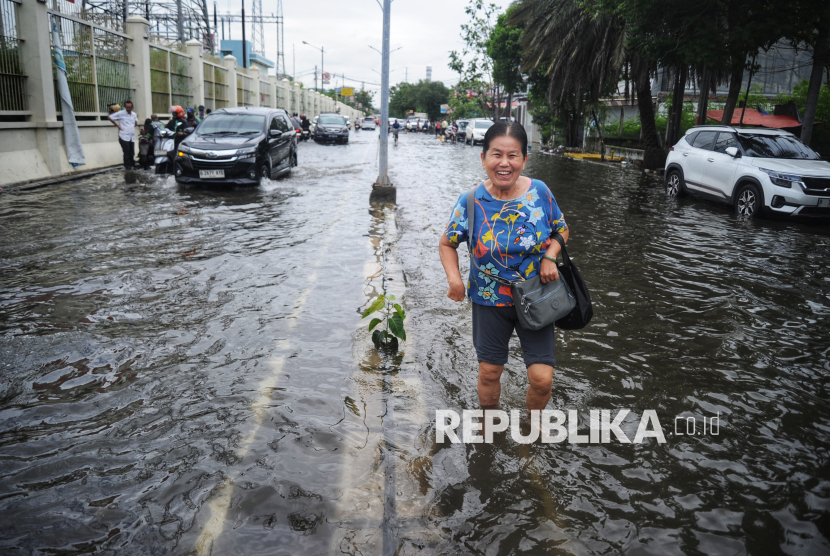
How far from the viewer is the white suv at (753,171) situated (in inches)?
438

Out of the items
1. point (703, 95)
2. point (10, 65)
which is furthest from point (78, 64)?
point (703, 95)

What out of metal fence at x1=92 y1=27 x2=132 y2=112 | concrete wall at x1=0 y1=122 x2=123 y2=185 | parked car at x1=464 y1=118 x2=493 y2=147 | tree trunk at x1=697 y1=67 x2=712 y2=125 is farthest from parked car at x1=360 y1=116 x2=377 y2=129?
concrete wall at x1=0 y1=122 x2=123 y2=185

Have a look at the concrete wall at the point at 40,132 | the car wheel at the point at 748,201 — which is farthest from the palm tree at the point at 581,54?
the concrete wall at the point at 40,132

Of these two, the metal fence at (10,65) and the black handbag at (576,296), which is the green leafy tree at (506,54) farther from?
the black handbag at (576,296)

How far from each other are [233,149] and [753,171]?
9797 millimetres

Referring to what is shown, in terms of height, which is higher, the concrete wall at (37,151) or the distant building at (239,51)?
the distant building at (239,51)

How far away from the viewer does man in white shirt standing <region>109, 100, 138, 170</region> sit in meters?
16.4

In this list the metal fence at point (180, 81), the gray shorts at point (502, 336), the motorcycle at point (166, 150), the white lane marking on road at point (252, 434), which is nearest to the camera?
the white lane marking on road at point (252, 434)

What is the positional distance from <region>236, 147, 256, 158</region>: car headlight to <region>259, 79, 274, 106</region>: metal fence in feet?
92.2

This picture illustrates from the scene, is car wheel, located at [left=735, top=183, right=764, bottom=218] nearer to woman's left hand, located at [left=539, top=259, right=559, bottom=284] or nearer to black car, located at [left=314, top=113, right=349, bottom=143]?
woman's left hand, located at [left=539, top=259, right=559, bottom=284]

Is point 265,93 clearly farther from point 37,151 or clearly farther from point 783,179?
point 783,179

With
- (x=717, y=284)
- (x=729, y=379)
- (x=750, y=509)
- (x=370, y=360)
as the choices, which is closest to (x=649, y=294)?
(x=717, y=284)

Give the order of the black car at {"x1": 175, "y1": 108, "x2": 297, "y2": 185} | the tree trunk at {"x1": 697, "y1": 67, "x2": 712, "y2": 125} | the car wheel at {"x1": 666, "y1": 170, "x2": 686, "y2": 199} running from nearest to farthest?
the black car at {"x1": 175, "y1": 108, "x2": 297, "y2": 185}, the car wheel at {"x1": 666, "y1": 170, "x2": 686, "y2": 199}, the tree trunk at {"x1": 697, "y1": 67, "x2": 712, "y2": 125}

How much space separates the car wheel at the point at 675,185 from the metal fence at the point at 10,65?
13795 mm
